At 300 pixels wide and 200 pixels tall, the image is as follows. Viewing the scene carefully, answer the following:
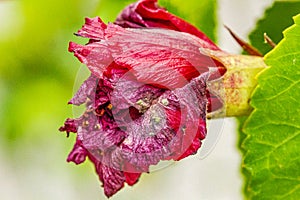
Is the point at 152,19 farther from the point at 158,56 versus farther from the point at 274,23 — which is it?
the point at 274,23

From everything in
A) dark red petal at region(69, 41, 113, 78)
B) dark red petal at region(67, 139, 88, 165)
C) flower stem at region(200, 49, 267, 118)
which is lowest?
flower stem at region(200, 49, 267, 118)

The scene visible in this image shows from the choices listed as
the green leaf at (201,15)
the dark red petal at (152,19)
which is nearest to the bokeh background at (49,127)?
the green leaf at (201,15)

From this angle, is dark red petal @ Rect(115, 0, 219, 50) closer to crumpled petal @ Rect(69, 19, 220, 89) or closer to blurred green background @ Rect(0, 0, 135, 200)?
crumpled petal @ Rect(69, 19, 220, 89)

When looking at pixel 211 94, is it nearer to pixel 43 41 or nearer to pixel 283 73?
pixel 283 73

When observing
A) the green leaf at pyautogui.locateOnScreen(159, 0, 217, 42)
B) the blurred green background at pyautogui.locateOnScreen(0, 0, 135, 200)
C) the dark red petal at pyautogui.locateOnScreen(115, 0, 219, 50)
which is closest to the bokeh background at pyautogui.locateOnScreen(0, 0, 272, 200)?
the blurred green background at pyautogui.locateOnScreen(0, 0, 135, 200)

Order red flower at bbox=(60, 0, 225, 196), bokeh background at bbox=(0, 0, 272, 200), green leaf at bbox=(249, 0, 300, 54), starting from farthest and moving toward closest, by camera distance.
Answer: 1. bokeh background at bbox=(0, 0, 272, 200)
2. green leaf at bbox=(249, 0, 300, 54)
3. red flower at bbox=(60, 0, 225, 196)

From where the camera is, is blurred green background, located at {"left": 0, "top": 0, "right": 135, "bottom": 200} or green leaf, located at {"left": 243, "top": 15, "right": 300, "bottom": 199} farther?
blurred green background, located at {"left": 0, "top": 0, "right": 135, "bottom": 200}

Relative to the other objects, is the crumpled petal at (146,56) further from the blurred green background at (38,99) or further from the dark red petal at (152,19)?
the blurred green background at (38,99)
